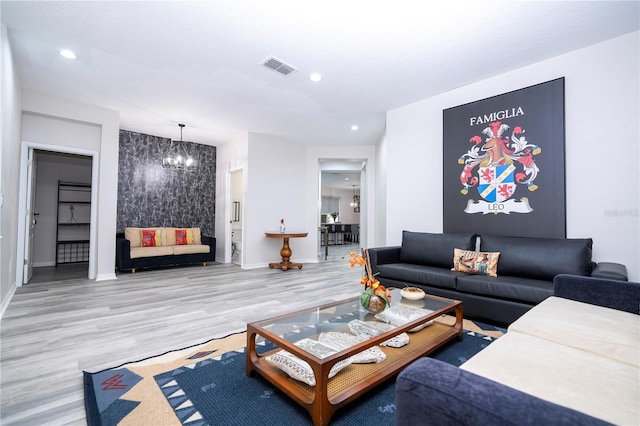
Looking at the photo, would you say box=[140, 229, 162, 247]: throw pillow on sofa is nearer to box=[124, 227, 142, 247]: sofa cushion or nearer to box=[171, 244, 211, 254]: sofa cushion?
box=[124, 227, 142, 247]: sofa cushion

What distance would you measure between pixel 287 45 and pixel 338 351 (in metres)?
2.89

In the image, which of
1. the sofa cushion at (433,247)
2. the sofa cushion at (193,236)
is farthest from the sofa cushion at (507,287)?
the sofa cushion at (193,236)

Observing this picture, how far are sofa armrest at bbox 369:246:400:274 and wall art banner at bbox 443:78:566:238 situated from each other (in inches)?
30.0

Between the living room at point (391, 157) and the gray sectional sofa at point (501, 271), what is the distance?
469 mm

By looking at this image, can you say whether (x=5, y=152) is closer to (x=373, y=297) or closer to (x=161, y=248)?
(x=161, y=248)

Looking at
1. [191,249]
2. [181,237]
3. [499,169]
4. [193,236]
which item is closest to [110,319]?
[191,249]

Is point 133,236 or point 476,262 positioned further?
point 133,236

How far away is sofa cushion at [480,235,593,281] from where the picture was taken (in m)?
2.55

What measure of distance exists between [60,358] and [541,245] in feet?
13.8

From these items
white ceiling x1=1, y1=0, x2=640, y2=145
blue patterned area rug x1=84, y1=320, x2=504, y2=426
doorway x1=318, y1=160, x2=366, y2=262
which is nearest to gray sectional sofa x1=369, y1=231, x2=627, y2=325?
blue patterned area rug x1=84, y1=320, x2=504, y2=426

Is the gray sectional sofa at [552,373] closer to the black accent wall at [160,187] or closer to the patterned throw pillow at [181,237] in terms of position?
the patterned throw pillow at [181,237]

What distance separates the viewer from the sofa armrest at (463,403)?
50 cm

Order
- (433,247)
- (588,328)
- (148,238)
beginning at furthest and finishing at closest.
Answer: (148,238) → (433,247) → (588,328)

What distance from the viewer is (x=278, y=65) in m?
3.32
